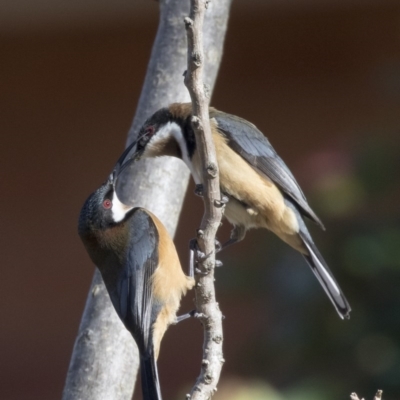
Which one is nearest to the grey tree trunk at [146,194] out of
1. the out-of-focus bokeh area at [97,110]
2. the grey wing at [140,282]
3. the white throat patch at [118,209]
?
the white throat patch at [118,209]

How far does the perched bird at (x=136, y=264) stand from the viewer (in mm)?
3162

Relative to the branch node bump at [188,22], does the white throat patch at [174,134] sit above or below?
below

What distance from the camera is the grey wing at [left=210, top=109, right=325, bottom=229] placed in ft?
11.2

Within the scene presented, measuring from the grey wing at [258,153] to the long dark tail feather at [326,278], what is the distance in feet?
0.36

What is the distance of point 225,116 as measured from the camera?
3518mm

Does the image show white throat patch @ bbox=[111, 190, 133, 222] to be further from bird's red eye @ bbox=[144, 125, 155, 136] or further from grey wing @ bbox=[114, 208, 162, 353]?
bird's red eye @ bbox=[144, 125, 155, 136]

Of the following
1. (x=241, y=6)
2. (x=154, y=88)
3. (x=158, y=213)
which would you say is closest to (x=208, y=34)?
(x=154, y=88)

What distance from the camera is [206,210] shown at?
8.32ft

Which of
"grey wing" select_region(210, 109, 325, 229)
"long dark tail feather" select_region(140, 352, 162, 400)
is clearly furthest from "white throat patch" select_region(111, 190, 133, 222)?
"long dark tail feather" select_region(140, 352, 162, 400)

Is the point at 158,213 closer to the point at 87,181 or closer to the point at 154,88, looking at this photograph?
the point at 154,88

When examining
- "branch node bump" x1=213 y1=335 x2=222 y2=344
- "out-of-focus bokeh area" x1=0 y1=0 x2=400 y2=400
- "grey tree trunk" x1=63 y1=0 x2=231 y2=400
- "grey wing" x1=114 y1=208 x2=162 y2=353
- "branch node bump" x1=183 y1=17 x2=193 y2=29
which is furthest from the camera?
"out-of-focus bokeh area" x1=0 y1=0 x2=400 y2=400

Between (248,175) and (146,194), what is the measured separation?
16.9 inches

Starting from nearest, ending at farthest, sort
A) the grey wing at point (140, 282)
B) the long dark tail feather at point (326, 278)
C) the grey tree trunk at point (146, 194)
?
the grey wing at point (140, 282)
the grey tree trunk at point (146, 194)
the long dark tail feather at point (326, 278)

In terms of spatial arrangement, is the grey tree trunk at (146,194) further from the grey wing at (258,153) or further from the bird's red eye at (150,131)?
the grey wing at (258,153)
